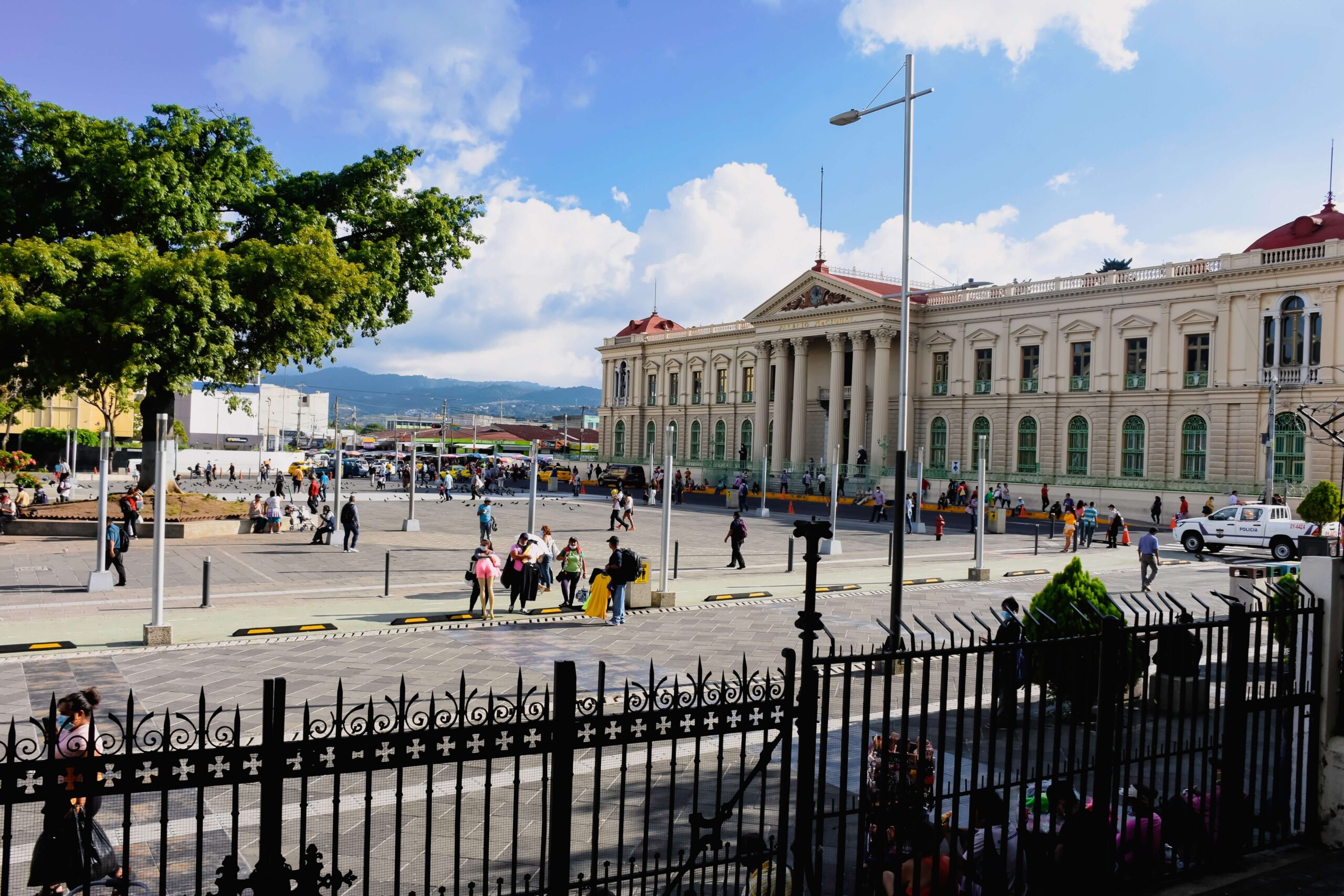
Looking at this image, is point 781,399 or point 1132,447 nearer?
point 1132,447

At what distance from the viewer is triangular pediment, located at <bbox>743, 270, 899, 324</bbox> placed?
201ft

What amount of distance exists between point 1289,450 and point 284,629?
45034 mm

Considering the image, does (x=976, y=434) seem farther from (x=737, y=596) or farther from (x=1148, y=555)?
(x=737, y=596)

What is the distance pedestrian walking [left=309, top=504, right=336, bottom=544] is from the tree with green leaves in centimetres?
470

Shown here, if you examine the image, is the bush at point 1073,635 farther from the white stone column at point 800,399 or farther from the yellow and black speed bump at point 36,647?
the white stone column at point 800,399

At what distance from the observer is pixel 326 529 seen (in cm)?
2606

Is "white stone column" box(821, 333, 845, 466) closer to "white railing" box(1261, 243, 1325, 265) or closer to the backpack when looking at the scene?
"white railing" box(1261, 243, 1325, 265)

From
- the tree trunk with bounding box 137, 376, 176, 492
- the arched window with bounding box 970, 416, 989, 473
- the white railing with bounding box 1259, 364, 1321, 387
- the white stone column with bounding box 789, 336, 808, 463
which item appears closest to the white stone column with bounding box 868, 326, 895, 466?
the arched window with bounding box 970, 416, 989, 473

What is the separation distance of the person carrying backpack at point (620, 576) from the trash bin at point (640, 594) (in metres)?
1.39

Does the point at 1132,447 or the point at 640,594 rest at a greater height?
the point at 1132,447

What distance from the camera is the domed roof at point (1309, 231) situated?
4562 centimetres

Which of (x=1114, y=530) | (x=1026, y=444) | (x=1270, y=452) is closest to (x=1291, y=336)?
(x=1270, y=452)

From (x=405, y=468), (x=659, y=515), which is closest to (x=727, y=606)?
(x=659, y=515)

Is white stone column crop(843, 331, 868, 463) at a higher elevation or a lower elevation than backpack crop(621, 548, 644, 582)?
higher
